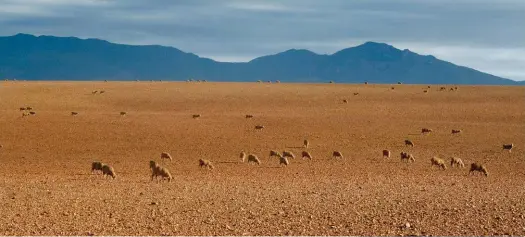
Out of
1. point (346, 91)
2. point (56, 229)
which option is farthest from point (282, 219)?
point (346, 91)

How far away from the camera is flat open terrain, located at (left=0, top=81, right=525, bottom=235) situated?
16500 mm

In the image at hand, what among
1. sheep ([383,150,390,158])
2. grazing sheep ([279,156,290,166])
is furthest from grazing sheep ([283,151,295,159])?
sheep ([383,150,390,158])

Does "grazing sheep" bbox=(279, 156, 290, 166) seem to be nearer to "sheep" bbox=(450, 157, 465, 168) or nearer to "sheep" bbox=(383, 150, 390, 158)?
"sheep" bbox=(383, 150, 390, 158)

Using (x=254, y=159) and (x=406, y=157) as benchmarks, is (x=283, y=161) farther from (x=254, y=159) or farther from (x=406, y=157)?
(x=406, y=157)

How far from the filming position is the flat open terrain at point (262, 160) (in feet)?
54.1

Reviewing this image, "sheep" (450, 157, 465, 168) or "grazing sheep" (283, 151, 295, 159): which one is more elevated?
"sheep" (450, 157, 465, 168)

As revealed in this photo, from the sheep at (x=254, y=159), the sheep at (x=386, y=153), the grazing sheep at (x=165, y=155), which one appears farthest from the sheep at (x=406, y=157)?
the grazing sheep at (x=165, y=155)

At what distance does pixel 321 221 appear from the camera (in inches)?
646

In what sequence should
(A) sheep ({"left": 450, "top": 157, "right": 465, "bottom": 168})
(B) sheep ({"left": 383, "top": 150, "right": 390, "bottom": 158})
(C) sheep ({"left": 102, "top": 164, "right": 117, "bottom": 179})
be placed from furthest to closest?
(B) sheep ({"left": 383, "top": 150, "right": 390, "bottom": 158}) → (A) sheep ({"left": 450, "top": 157, "right": 465, "bottom": 168}) → (C) sheep ({"left": 102, "top": 164, "right": 117, "bottom": 179})

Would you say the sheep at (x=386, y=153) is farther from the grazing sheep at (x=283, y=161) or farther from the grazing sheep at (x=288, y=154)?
the grazing sheep at (x=283, y=161)

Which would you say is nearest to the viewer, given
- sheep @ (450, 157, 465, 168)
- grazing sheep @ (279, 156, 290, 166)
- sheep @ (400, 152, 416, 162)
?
sheep @ (450, 157, 465, 168)

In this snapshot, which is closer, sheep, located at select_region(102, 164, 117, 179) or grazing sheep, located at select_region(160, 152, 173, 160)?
sheep, located at select_region(102, 164, 117, 179)

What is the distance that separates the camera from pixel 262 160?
32125mm

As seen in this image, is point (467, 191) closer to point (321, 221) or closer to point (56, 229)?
point (321, 221)
